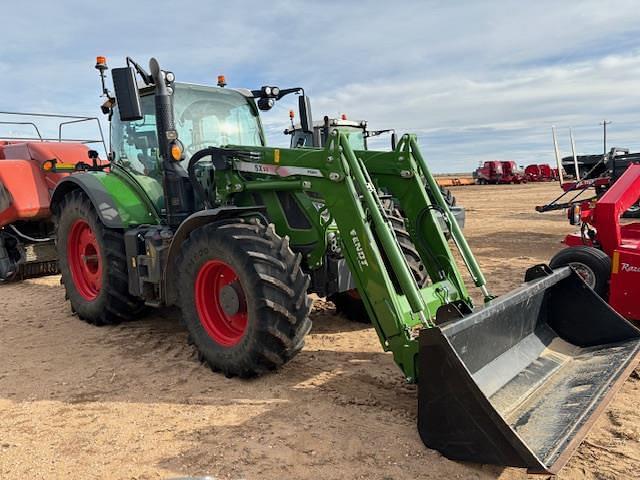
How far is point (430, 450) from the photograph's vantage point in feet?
9.78

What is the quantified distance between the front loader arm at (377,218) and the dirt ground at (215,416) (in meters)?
0.51

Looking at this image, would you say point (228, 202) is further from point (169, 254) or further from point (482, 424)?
point (482, 424)

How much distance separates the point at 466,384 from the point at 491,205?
1999 cm

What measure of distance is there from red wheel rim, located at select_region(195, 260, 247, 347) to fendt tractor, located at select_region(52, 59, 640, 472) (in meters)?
0.01

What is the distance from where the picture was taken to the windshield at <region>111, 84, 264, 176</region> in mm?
5184

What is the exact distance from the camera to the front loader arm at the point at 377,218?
3.46m

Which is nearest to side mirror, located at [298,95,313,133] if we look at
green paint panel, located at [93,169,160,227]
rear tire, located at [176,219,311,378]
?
green paint panel, located at [93,169,160,227]

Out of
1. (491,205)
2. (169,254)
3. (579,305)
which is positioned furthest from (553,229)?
(169,254)

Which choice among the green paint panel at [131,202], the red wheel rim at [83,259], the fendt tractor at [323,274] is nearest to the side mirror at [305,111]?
the fendt tractor at [323,274]

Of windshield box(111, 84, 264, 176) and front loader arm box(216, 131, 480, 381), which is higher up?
windshield box(111, 84, 264, 176)

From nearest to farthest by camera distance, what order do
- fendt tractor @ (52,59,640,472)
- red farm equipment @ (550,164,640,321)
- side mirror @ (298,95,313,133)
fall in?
fendt tractor @ (52,59,640,472)
red farm equipment @ (550,164,640,321)
side mirror @ (298,95,313,133)

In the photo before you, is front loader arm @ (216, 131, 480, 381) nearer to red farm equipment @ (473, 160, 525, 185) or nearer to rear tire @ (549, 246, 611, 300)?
rear tire @ (549, 246, 611, 300)

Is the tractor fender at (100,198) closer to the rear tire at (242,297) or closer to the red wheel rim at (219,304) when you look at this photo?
the rear tire at (242,297)

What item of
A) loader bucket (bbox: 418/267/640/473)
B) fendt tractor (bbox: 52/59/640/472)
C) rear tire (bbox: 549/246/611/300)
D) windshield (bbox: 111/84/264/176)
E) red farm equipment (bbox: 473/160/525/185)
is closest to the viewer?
loader bucket (bbox: 418/267/640/473)
